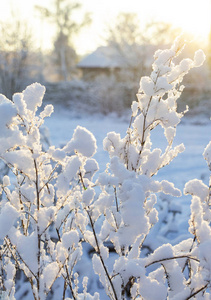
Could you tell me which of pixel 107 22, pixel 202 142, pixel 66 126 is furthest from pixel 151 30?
pixel 202 142

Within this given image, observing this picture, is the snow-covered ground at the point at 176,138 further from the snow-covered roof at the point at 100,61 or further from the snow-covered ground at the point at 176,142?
the snow-covered roof at the point at 100,61

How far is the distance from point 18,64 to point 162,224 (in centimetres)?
747

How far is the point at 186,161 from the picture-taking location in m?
6.08

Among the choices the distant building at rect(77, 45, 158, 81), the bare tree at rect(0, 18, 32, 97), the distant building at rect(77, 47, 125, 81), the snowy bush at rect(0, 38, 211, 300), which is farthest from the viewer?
the distant building at rect(77, 47, 125, 81)

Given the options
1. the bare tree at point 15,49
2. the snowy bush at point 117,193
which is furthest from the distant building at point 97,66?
the snowy bush at point 117,193

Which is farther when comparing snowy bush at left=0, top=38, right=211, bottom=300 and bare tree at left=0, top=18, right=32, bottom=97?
bare tree at left=0, top=18, right=32, bottom=97

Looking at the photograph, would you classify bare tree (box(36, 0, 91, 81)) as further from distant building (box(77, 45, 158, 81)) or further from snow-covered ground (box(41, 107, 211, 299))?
snow-covered ground (box(41, 107, 211, 299))

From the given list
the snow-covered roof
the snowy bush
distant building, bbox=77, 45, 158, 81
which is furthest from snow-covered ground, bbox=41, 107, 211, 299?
the snow-covered roof

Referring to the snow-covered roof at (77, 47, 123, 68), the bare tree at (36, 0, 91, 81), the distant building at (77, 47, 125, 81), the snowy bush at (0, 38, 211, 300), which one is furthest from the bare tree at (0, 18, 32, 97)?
the bare tree at (36, 0, 91, 81)

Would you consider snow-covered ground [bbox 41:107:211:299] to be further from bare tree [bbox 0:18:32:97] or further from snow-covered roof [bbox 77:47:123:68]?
snow-covered roof [bbox 77:47:123:68]

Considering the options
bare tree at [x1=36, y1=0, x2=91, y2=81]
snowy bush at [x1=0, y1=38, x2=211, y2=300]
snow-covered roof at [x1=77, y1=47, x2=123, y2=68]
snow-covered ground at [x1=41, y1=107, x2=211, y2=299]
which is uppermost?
bare tree at [x1=36, y1=0, x2=91, y2=81]

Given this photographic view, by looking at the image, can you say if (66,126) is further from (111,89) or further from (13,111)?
(13,111)

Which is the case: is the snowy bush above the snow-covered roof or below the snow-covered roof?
below

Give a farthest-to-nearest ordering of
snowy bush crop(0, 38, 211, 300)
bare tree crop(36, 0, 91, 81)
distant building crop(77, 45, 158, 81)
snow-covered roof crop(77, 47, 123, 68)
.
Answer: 1. bare tree crop(36, 0, 91, 81)
2. snow-covered roof crop(77, 47, 123, 68)
3. distant building crop(77, 45, 158, 81)
4. snowy bush crop(0, 38, 211, 300)
